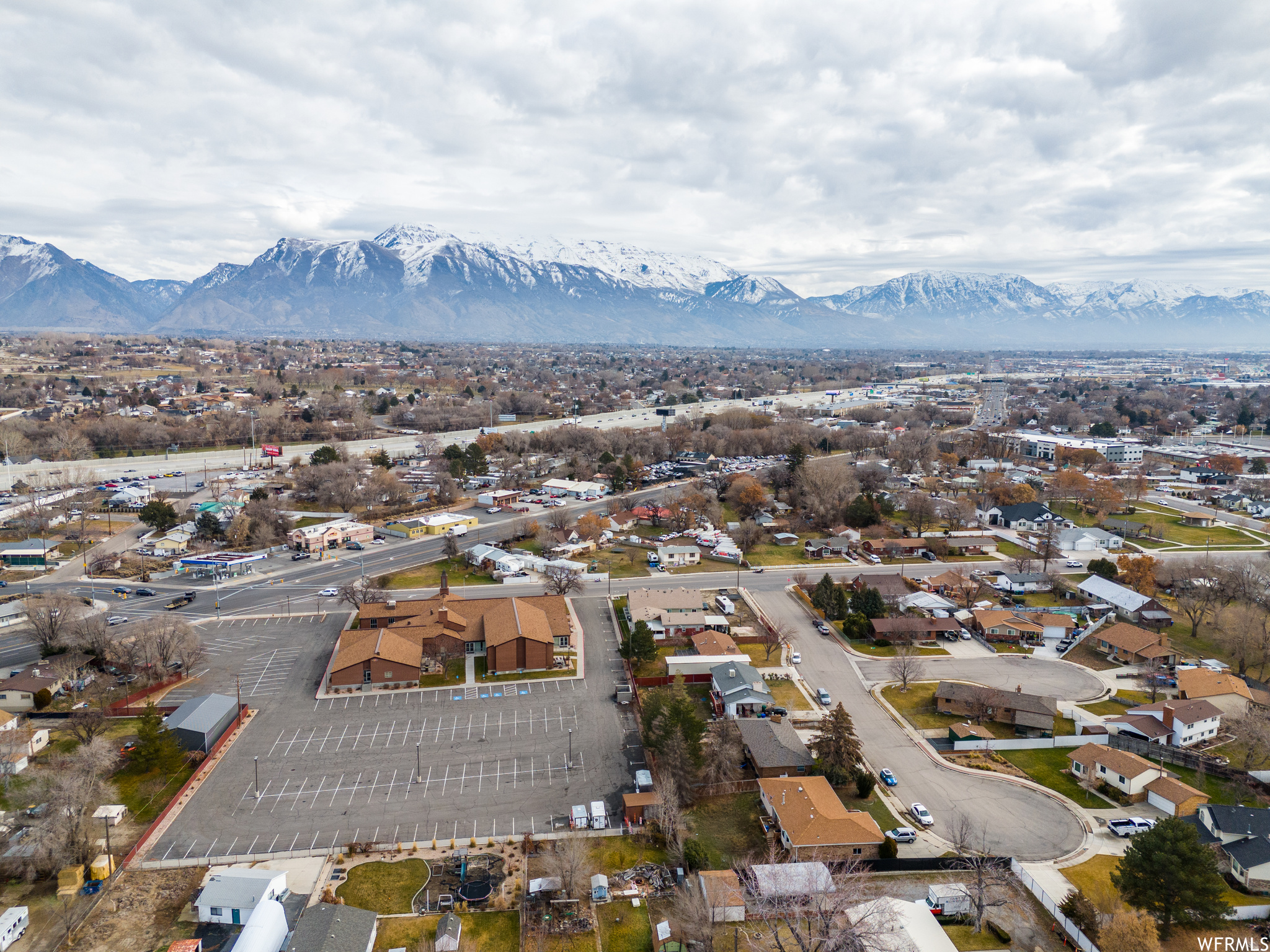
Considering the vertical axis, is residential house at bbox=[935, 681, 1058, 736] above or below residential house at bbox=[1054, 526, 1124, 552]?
below

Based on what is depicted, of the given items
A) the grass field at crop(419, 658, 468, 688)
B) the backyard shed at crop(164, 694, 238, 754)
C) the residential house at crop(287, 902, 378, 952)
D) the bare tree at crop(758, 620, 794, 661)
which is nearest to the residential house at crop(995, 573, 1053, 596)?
the bare tree at crop(758, 620, 794, 661)

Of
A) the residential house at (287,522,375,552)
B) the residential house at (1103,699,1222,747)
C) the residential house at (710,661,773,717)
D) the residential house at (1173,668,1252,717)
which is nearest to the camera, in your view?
the residential house at (1103,699,1222,747)

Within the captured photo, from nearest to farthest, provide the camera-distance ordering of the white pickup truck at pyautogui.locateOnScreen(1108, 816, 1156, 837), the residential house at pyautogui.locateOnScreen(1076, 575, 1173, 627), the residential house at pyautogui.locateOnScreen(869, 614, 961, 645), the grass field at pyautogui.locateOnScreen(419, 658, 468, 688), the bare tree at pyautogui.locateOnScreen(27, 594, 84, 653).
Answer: the white pickup truck at pyautogui.locateOnScreen(1108, 816, 1156, 837), the grass field at pyautogui.locateOnScreen(419, 658, 468, 688), the bare tree at pyautogui.locateOnScreen(27, 594, 84, 653), the residential house at pyautogui.locateOnScreen(869, 614, 961, 645), the residential house at pyautogui.locateOnScreen(1076, 575, 1173, 627)

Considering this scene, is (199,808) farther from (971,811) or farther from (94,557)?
(94,557)

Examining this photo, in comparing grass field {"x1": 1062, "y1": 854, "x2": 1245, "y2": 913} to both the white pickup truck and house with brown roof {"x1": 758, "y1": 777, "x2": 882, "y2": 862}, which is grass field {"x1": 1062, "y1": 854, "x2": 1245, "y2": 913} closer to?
the white pickup truck

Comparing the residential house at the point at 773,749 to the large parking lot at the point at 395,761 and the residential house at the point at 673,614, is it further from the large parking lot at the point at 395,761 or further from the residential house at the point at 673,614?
the residential house at the point at 673,614

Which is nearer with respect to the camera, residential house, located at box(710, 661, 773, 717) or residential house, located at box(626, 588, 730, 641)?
residential house, located at box(710, 661, 773, 717)

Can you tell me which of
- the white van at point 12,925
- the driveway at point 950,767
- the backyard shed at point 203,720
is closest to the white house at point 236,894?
the white van at point 12,925

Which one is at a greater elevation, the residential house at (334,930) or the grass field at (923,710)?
the residential house at (334,930)
